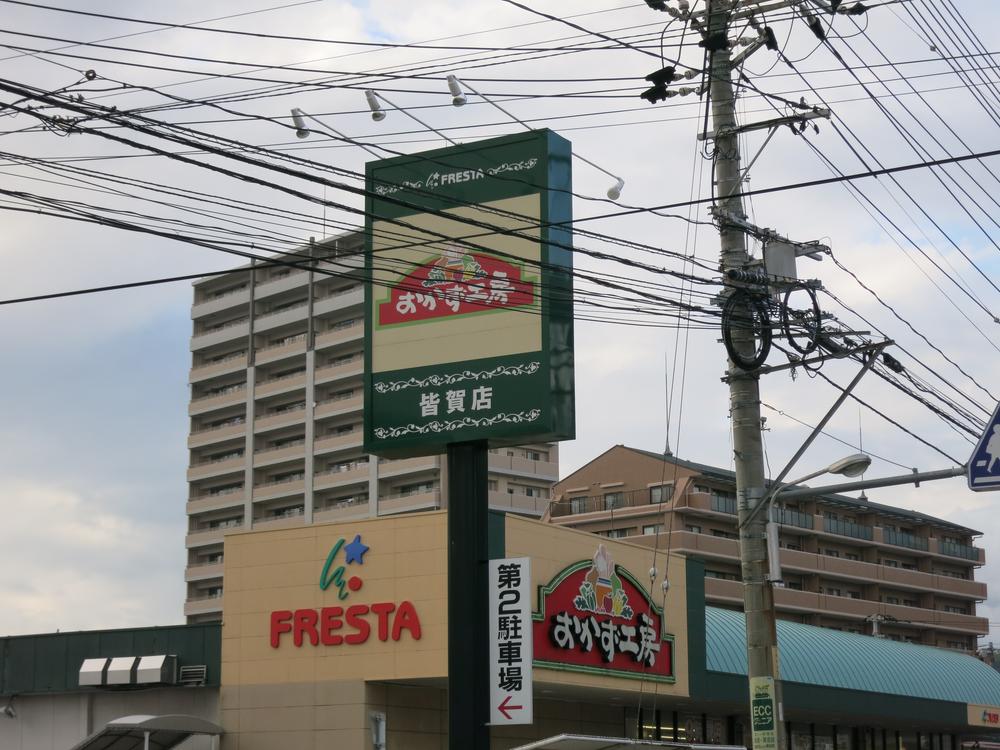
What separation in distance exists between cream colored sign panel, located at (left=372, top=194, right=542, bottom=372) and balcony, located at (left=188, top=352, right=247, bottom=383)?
89436 mm

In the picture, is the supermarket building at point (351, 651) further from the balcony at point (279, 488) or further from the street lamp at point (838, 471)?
the balcony at point (279, 488)

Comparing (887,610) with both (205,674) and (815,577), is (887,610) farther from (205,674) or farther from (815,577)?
(205,674)

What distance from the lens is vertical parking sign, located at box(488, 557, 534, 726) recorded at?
23891mm

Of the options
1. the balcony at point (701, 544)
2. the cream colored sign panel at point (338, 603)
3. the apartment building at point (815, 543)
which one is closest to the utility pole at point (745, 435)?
the cream colored sign panel at point (338, 603)

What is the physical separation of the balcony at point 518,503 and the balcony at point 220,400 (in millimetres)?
23434

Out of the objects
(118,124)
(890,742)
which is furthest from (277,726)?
(890,742)

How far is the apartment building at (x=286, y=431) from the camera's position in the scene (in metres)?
102

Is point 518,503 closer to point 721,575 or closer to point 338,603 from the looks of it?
point 721,575

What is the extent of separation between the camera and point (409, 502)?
99562 millimetres

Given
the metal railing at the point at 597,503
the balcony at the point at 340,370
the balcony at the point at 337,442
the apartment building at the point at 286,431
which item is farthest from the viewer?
the balcony at the point at 340,370

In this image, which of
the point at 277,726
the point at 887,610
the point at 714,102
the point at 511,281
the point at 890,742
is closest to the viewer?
the point at 714,102

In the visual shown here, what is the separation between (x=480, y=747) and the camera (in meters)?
23.9

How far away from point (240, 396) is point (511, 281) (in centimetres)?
9089

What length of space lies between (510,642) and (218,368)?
9407 centimetres
